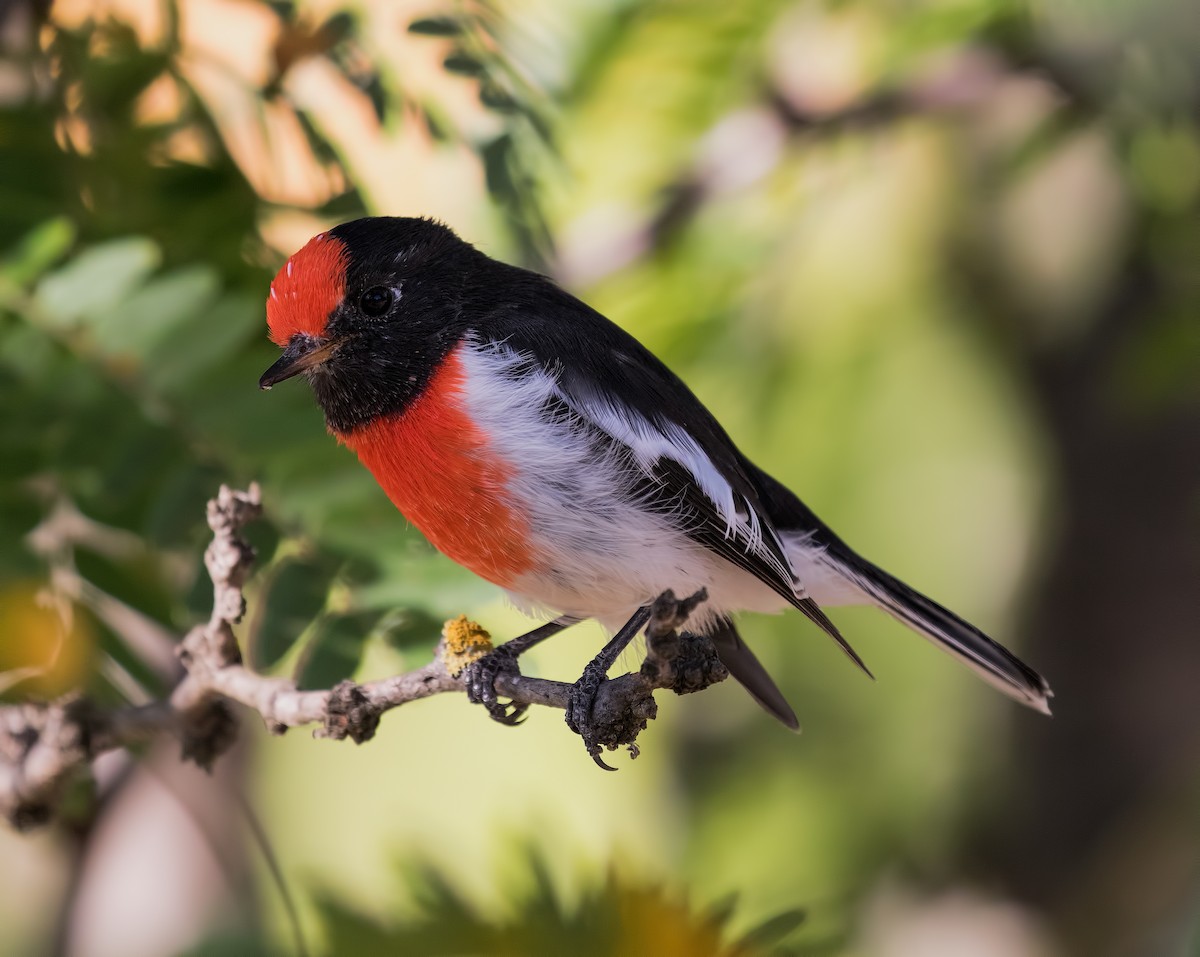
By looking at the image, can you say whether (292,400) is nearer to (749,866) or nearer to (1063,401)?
(749,866)

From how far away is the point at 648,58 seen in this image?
108 inches

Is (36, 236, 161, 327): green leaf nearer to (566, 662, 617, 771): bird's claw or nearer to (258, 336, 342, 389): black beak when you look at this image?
(258, 336, 342, 389): black beak

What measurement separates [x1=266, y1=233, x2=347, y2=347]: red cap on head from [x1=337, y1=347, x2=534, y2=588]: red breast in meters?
0.20

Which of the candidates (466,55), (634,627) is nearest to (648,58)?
(466,55)

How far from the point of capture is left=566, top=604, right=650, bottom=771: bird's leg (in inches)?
59.1

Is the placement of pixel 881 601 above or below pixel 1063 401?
below

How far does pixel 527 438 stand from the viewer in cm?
189

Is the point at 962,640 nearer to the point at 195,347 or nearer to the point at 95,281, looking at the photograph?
the point at 195,347

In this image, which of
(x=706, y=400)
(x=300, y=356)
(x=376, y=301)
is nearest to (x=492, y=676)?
(x=300, y=356)

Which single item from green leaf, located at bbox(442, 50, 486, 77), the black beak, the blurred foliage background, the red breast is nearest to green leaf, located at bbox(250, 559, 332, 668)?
the blurred foliage background

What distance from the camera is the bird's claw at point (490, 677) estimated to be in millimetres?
1592

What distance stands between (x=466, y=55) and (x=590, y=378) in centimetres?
57

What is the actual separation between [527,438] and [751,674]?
0.72m

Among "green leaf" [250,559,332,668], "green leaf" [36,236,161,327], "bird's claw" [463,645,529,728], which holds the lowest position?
"bird's claw" [463,645,529,728]
